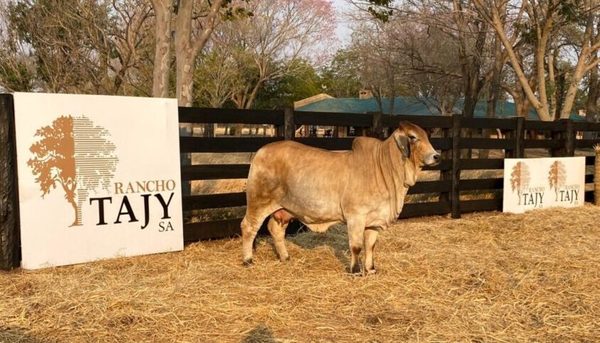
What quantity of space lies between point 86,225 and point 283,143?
2280 millimetres

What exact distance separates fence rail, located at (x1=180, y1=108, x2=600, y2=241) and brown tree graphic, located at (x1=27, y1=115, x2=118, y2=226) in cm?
104

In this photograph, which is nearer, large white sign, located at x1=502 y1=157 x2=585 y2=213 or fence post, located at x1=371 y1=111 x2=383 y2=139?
fence post, located at x1=371 y1=111 x2=383 y2=139

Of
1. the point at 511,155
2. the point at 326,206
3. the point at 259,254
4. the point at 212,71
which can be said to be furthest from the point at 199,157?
the point at 212,71

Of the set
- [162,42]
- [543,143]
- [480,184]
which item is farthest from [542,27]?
[162,42]

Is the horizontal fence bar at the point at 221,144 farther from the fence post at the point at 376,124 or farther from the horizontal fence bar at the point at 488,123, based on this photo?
the horizontal fence bar at the point at 488,123

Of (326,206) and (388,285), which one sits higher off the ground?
(326,206)

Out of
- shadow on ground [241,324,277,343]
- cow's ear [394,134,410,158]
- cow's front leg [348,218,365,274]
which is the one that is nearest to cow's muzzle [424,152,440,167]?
cow's ear [394,134,410,158]

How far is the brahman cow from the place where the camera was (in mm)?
5383

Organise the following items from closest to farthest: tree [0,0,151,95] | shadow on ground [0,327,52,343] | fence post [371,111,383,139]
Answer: shadow on ground [0,327,52,343]
fence post [371,111,383,139]
tree [0,0,151,95]

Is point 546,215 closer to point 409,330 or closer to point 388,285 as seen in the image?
point 388,285

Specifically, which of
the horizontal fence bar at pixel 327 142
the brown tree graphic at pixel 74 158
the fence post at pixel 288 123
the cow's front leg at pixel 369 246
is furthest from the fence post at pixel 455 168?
the brown tree graphic at pixel 74 158

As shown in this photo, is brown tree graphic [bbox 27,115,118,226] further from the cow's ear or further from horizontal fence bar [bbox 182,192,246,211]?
the cow's ear

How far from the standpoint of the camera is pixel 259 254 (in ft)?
21.7

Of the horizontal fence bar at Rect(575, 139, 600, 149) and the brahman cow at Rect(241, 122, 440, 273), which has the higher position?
the horizontal fence bar at Rect(575, 139, 600, 149)
